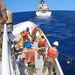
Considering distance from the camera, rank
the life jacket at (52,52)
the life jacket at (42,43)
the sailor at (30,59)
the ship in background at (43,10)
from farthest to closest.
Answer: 1. the ship in background at (43,10)
2. the life jacket at (42,43)
3. the life jacket at (52,52)
4. the sailor at (30,59)

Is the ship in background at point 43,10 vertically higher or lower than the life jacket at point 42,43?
lower

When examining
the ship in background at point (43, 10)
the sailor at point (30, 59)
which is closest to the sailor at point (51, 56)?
the sailor at point (30, 59)

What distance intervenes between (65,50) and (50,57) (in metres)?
20.5

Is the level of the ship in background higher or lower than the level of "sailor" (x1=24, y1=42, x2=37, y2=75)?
lower

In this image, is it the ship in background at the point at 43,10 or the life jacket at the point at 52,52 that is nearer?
the life jacket at the point at 52,52

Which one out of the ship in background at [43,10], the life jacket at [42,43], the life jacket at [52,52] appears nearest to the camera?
the life jacket at [52,52]

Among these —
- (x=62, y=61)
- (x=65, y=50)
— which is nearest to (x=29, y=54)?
(x=62, y=61)

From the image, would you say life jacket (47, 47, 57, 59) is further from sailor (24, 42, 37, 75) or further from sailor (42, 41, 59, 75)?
sailor (24, 42, 37, 75)

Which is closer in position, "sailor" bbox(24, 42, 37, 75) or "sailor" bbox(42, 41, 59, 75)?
"sailor" bbox(24, 42, 37, 75)

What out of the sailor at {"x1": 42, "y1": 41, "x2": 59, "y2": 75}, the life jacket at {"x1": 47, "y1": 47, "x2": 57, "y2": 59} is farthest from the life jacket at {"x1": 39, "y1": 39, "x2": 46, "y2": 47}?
the life jacket at {"x1": 47, "y1": 47, "x2": 57, "y2": 59}

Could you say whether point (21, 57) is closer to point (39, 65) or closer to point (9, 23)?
point (39, 65)

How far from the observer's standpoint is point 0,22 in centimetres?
838

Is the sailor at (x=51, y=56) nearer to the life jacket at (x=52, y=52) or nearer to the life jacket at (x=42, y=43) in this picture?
the life jacket at (x=52, y=52)

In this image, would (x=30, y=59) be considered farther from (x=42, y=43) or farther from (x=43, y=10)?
(x=43, y=10)
